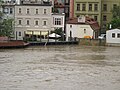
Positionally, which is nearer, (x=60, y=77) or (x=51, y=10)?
(x=60, y=77)

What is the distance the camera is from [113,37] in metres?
84.6

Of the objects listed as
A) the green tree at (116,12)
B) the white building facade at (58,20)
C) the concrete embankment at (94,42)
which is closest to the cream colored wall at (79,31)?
the white building facade at (58,20)

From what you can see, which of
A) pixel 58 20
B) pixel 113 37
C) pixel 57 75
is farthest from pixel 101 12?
pixel 57 75

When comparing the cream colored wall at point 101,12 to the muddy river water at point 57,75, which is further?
the cream colored wall at point 101,12

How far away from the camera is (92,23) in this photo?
9156cm

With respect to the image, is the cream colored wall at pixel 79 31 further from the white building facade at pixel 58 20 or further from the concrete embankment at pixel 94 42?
the concrete embankment at pixel 94 42

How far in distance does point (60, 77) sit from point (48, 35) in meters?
54.5

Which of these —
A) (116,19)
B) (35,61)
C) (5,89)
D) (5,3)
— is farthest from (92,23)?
(5,89)

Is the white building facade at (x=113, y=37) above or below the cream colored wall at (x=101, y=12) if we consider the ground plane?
below

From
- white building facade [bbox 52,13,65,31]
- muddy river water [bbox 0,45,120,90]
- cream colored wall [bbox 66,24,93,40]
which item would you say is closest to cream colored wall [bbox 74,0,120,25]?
white building facade [bbox 52,13,65,31]

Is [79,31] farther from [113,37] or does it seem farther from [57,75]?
[57,75]

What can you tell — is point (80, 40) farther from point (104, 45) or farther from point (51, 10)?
point (51, 10)

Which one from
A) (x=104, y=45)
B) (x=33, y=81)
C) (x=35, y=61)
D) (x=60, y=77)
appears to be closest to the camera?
(x=33, y=81)

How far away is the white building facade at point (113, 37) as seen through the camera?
3322 inches
